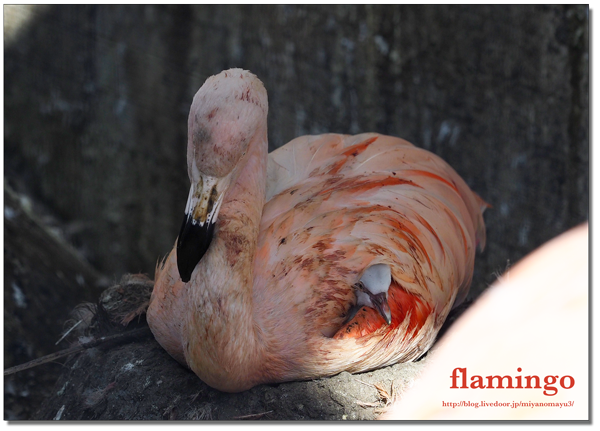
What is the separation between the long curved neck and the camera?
2.01 metres

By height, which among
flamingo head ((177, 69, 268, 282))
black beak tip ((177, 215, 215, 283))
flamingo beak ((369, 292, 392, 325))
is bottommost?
flamingo beak ((369, 292, 392, 325))

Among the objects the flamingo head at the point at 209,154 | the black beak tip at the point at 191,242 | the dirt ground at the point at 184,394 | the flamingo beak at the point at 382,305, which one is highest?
the flamingo head at the point at 209,154

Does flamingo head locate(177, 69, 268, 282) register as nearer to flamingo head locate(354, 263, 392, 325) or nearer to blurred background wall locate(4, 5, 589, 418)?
flamingo head locate(354, 263, 392, 325)

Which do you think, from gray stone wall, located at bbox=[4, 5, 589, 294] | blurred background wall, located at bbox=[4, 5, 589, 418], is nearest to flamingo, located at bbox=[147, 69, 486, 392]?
blurred background wall, located at bbox=[4, 5, 589, 418]

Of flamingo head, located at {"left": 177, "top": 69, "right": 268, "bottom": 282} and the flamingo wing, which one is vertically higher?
flamingo head, located at {"left": 177, "top": 69, "right": 268, "bottom": 282}

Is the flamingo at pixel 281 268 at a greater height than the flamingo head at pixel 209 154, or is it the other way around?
the flamingo head at pixel 209 154

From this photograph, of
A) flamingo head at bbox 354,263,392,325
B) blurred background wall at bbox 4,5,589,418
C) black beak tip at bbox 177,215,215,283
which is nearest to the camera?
black beak tip at bbox 177,215,215,283

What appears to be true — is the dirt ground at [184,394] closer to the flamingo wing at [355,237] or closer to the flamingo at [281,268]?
the flamingo at [281,268]

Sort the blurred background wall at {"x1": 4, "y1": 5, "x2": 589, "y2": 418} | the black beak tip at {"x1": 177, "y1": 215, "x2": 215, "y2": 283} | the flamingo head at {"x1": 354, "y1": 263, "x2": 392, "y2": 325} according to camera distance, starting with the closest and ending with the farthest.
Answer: the black beak tip at {"x1": 177, "y1": 215, "x2": 215, "y2": 283}
the flamingo head at {"x1": 354, "y1": 263, "x2": 392, "y2": 325}
the blurred background wall at {"x1": 4, "y1": 5, "x2": 589, "y2": 418}

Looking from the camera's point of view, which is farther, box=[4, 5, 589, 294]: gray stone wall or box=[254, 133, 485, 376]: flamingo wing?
box=[4, 5, 589, 294]: gray stone wall

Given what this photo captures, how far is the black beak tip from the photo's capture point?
6.37 ft

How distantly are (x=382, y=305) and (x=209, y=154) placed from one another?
2.37 ft

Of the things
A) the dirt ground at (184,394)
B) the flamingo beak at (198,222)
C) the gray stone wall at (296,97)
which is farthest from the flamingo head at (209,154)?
the gray stone wall at (296,97)

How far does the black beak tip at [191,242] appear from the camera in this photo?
1941mm
